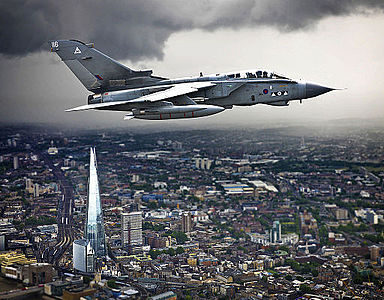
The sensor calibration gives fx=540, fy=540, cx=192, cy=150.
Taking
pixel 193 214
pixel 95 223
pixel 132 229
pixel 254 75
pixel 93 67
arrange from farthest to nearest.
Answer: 1. pixel 193 214
2. pixel 132 229
3. pixel 95 223
4. pixel 93 67
5. pixel 254 75

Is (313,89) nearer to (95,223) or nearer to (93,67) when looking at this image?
(93,67)

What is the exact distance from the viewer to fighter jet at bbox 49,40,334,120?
20.2 feet

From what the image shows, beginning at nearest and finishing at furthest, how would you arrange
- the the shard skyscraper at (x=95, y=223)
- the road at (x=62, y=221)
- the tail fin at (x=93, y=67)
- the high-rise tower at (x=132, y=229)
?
the tail fin at (x=93, y=67)
the road at (x=62, y=221)
the the shard skyscraper at (x=95, y=223)
the high-rise tower at (x=132, y=229)

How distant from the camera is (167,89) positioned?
21.0 feet

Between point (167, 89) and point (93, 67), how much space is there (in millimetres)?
978

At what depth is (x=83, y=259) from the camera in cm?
1011

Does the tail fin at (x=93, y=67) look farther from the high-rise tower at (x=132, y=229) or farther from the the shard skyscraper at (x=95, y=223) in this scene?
the high-rise tower at (x=132, y=229)

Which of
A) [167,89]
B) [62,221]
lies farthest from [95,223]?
[167,89]

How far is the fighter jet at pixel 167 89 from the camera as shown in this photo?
6152 millimetres

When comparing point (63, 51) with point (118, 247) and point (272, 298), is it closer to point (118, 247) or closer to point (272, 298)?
point (272, 298)

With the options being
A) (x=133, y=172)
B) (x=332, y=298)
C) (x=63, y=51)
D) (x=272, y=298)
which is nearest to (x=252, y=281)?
(x=272, y=298)

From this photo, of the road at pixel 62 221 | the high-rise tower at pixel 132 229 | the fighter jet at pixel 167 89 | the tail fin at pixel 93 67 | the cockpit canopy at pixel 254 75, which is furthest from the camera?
the high-rise tower at pixel 132 229

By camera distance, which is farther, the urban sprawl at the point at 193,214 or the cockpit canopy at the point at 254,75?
the urban sprawl at the point at 193,214

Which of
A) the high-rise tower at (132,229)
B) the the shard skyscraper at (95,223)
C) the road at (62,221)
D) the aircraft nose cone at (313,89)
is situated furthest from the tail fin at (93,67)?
the high-rise tower at (132,229)
